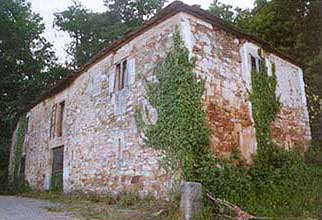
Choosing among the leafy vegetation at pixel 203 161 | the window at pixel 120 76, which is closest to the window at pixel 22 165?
the window at pixel 120 76

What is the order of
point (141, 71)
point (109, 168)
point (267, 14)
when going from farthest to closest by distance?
point (267, 14) < point (109, 168) < point (141, 71)

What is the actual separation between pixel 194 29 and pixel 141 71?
183 cm

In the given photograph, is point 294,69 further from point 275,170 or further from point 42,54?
point 42,54

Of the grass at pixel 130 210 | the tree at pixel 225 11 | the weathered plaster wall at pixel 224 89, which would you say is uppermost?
the tree at pixel 225 11

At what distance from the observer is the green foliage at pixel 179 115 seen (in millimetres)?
7646

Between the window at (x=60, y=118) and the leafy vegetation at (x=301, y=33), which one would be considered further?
the window at (x=60, y=118)

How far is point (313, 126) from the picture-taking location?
13617mm

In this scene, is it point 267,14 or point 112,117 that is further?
point 267,14

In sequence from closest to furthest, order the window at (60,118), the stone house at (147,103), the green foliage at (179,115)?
1. the green foliage at (179,115)
2. the stone house at (147,103)
3. the window at (60,118)

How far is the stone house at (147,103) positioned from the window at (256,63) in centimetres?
4

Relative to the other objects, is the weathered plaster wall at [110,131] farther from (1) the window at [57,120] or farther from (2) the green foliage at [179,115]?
(2) the green foliage at [179,115]

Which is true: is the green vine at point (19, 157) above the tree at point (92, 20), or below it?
below

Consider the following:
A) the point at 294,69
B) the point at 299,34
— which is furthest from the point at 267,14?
the point at 294,69

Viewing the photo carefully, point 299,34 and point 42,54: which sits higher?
point 42,54
